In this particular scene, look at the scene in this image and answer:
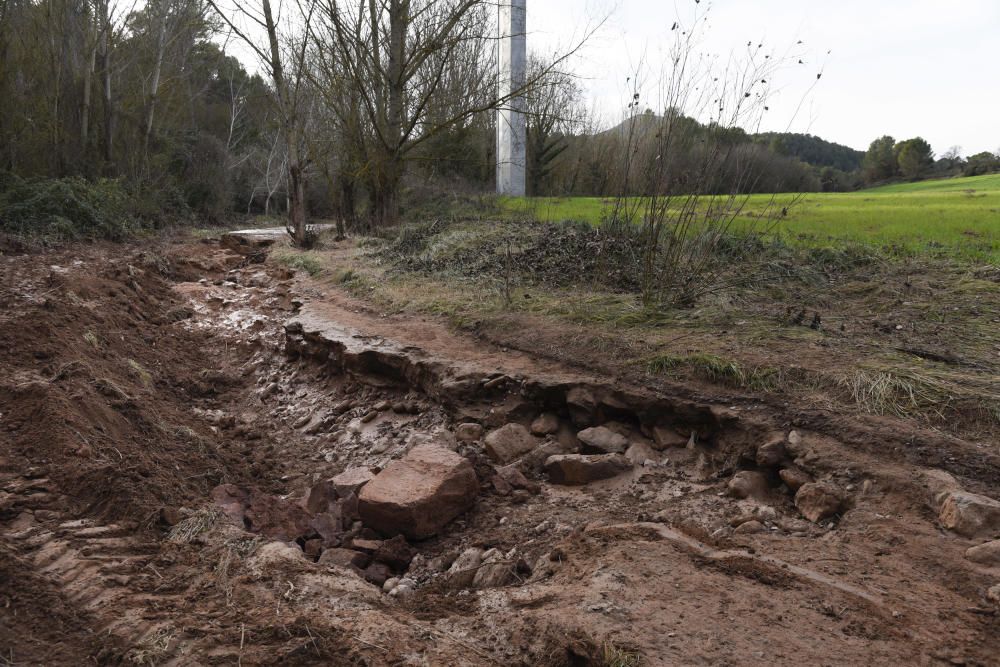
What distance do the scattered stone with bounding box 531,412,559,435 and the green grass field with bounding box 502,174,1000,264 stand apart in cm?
284

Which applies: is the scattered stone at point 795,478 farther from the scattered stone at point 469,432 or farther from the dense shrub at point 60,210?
the dense shrub at point 60,210

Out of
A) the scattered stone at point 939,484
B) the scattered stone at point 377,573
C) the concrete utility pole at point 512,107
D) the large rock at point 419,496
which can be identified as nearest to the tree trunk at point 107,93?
the concrete utility pole at point 512,107

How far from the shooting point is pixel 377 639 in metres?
2.21

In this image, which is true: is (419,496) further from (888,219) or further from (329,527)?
(888,219)

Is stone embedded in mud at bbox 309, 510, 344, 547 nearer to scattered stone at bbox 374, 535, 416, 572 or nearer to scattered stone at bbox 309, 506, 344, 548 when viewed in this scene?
scattered stone at bbox 309, 506, 344, 548

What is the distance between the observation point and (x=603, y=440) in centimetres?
394

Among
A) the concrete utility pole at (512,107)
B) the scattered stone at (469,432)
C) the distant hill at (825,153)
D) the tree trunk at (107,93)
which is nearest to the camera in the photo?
the scattered stone at (469,432)

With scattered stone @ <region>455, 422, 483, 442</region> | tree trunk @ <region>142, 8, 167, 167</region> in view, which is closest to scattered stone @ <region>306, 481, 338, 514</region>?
scattered stone @ <region>455, 422, 483, 442</region>

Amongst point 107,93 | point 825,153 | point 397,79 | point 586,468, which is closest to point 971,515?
point 586,468

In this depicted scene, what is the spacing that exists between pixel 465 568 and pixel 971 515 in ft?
6.65

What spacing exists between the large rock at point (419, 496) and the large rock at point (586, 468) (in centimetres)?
48

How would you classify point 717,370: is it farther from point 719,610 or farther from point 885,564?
point 719,610

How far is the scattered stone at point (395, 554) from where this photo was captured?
3141mm

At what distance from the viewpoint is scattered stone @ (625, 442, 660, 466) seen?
3.70 meters
